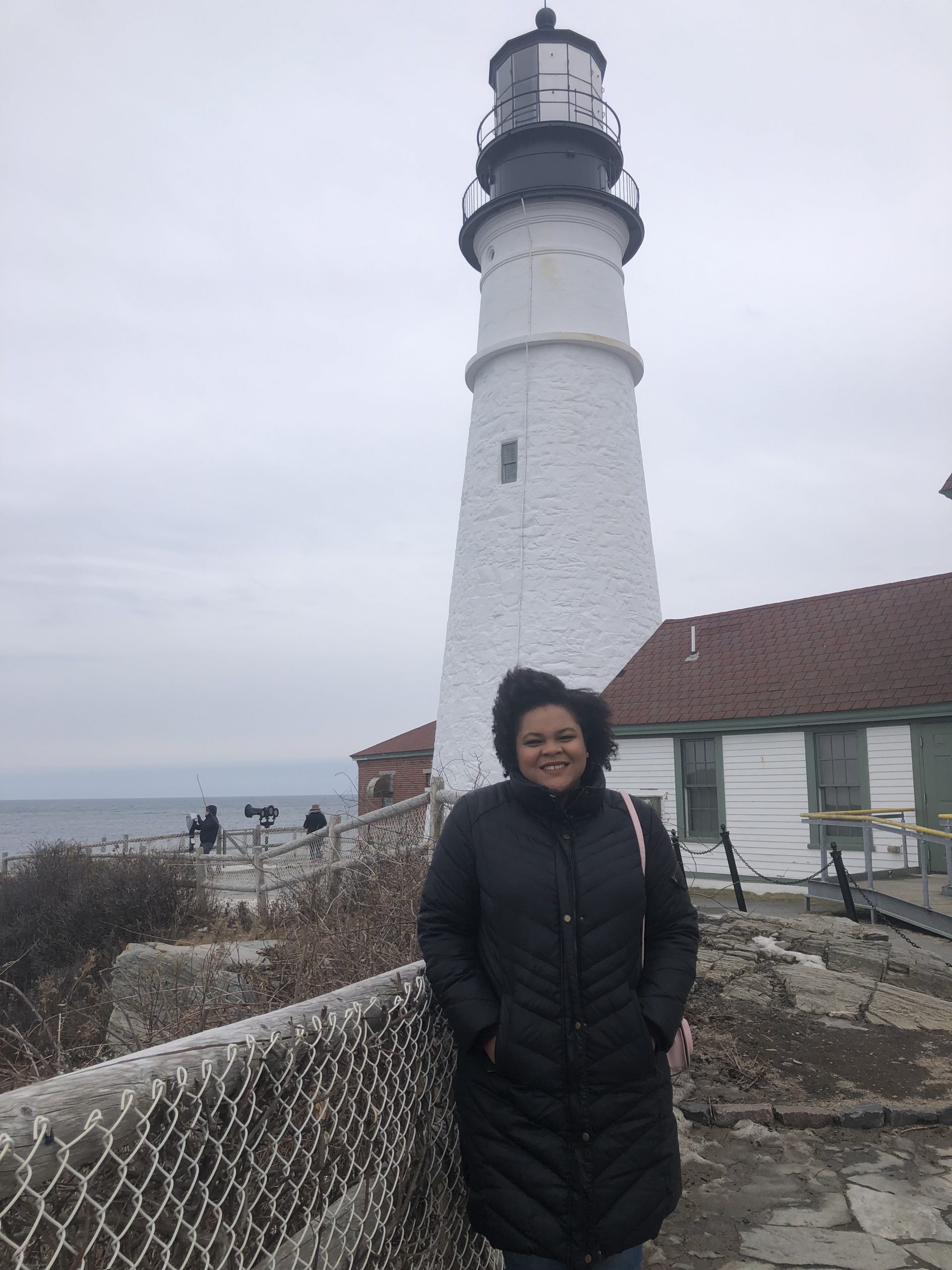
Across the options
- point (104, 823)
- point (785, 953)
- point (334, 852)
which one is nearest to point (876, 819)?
point (785, 953)

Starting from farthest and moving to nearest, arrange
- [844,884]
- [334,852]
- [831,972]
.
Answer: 1. [844,884]
2. [334,852]
3. [831,972]

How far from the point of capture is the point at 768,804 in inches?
535

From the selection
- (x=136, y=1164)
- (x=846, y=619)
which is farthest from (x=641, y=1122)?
(x=846, y=619)

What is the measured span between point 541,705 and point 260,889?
9102 mm

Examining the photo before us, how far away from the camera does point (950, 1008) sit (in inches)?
243

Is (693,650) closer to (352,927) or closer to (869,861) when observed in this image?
(869,861)

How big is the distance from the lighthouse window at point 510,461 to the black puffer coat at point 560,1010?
44.5 ft

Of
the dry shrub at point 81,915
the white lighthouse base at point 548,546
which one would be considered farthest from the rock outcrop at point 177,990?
the white lighthouse base at point 548,546

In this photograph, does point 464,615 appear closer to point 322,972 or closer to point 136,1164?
point 322,972

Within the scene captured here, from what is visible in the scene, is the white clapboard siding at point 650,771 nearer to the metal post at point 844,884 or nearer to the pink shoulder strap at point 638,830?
the metal post at point 844,884

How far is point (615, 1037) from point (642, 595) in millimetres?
14050

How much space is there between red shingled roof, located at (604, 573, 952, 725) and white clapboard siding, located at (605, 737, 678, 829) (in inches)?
16.8

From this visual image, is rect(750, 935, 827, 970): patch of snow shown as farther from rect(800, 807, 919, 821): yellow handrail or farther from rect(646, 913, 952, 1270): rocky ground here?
rect(800, 807, 919, 821): yellow handrail

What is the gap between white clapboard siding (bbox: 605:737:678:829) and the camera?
14.6 meters
